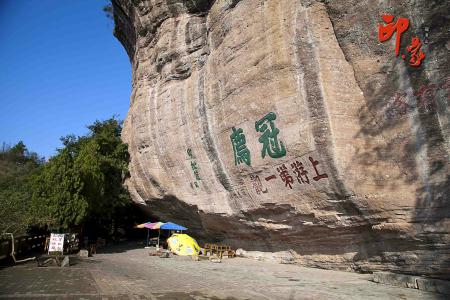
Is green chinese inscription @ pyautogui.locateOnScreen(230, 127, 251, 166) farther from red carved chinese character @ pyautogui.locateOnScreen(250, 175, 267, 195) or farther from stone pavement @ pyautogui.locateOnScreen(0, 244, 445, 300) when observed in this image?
stone pavement @ pyautogui.locateOnScreen(0, 244, 445, 300)

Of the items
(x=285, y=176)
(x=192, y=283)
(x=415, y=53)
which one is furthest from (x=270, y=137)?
(x=192, y=283)

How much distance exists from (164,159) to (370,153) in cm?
1049

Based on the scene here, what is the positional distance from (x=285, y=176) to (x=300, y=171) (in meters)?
0.71

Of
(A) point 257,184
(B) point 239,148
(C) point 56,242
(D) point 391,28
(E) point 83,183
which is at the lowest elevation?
(C) point 56,242

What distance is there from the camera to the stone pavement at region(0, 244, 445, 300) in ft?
25.9

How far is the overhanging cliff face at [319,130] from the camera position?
873cm

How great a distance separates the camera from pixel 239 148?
42.3ft

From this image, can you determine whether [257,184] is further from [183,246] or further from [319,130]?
[183,246]

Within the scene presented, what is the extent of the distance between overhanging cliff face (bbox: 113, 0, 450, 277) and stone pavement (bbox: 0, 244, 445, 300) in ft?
3.88

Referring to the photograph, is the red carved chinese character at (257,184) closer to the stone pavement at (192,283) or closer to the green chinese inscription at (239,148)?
the green chinese inscription at (239,148)

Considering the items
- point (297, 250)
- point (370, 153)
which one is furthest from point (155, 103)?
point (370, 153)

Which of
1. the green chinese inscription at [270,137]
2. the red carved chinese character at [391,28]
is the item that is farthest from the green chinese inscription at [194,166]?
the red carved chinese character at [391,28]

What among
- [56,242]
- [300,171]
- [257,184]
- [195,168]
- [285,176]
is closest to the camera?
[300,171]

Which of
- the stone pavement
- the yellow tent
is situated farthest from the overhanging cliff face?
the yellow tent
